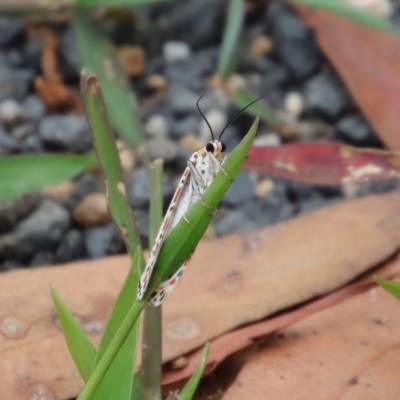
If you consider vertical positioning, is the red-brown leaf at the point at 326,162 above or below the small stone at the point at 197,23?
below

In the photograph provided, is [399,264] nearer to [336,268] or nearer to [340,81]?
[336,268]

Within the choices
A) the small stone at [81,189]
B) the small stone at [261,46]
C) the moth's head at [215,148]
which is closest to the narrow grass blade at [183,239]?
the moth's head at [215,148]

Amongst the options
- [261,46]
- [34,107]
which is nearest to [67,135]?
[34,107]

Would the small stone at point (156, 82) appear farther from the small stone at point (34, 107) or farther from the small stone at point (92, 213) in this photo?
the small stone at point (92, 213)

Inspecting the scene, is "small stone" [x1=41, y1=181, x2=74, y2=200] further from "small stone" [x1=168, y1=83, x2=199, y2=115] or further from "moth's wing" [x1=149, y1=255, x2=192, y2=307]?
"moth's wing" [x1=149, y1=255, x2=192, y2=307]

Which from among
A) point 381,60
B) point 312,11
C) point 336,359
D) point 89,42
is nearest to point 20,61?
point 89,42

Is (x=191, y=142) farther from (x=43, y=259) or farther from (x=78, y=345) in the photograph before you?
(x=78, y=345)
